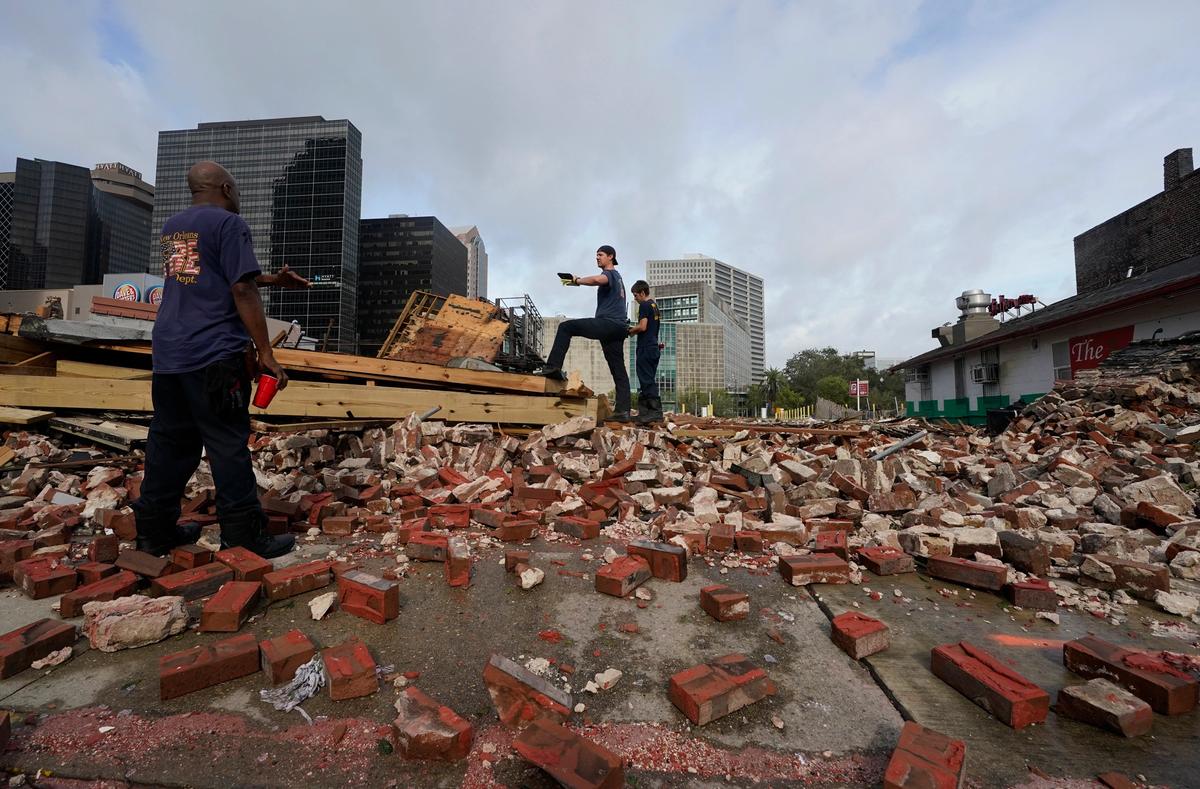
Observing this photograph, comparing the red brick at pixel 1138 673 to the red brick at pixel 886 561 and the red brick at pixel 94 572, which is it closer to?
the red brick at pixel 886 561

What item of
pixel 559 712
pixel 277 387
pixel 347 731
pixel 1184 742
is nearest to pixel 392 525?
pixel 277 387

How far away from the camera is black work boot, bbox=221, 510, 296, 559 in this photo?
256 cm

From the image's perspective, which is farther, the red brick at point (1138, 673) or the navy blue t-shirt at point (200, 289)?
the navy blue t-shirt at point (200, 289)

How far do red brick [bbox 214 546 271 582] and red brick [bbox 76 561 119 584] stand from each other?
1.33 ft

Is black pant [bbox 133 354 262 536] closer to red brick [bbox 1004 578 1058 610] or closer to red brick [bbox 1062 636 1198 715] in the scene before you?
red brick [bbox 1062 636 1198 715]

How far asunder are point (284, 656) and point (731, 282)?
165219 mm

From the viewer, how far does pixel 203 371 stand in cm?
249

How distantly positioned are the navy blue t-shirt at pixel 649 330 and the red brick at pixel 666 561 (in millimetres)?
4204

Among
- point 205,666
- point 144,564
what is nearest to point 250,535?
point 144,564

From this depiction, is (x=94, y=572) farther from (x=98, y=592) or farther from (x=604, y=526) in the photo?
(x=604, y=526)

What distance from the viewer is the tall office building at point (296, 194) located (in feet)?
213

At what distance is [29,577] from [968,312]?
32.6 metres

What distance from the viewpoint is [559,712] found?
4.59 feet

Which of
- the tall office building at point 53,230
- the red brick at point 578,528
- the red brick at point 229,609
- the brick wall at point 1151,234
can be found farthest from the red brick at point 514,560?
the tall office building at point 53,230
